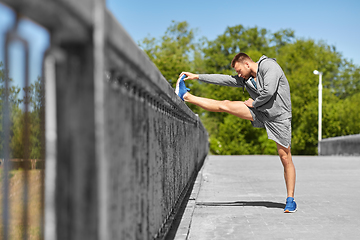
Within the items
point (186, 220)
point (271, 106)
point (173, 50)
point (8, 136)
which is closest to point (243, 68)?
point (271, 106)

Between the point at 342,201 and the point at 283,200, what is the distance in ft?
2.57

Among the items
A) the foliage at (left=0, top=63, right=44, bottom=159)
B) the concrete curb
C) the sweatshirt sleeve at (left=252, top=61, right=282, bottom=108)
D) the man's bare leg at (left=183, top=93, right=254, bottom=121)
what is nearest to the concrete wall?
the concrete curb

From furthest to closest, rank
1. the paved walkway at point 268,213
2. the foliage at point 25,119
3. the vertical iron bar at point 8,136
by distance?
the paved walkway at point 268,213 → the foliage at point 25,119 → the vertical iron bar at point 8,136

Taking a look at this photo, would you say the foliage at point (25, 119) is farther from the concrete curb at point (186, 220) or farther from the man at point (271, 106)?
the man at point (271, 106)

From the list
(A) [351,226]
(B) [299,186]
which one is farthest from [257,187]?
(A) [351,226]

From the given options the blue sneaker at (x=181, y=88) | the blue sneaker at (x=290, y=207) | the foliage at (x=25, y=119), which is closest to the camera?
the foliage at (x=25, y=119)

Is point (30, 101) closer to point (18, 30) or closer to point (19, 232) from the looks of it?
point (18, 30)

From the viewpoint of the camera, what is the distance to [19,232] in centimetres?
164

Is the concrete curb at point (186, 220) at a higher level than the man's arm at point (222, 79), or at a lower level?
lower

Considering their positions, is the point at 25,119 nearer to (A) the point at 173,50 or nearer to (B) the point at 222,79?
(B) the point at 222,79

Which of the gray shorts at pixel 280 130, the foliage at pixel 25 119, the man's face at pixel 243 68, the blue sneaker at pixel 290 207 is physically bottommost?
the blue sneaker at pixel 290 207

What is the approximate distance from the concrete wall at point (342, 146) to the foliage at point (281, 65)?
16.7m

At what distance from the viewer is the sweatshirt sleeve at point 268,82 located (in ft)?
17.0

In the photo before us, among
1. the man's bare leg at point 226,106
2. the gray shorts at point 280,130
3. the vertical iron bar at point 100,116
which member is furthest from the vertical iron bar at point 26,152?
the man's bare leg at point 226,106
